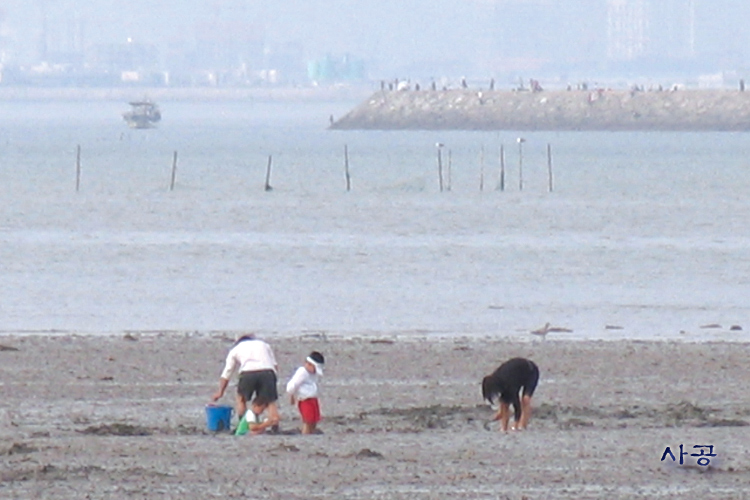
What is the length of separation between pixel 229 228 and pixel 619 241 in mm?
11215

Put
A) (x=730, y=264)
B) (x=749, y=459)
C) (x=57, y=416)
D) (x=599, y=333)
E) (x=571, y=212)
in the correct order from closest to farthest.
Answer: (x=749, y=459) < (x=57, y=416) < (x=599, y=333) < (x=730, y=264) < (x=571, y=212)

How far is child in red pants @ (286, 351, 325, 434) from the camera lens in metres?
13.8

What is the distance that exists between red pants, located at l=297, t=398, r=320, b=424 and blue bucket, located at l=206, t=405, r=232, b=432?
2.03 ft

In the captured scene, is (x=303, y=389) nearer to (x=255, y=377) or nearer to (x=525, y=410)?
(x=255, y=377)

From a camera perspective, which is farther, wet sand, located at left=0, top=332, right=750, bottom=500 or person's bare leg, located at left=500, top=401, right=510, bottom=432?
person's bare leg, located at left=500, top=401, right=510, bottom=432

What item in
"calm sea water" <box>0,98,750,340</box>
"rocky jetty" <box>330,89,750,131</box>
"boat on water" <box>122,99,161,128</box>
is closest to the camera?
"calm sea water" <box>0,98,750,340</box>

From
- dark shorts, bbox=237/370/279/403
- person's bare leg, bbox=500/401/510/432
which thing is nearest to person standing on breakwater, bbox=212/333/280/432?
dark shorts, bbox=237/370/279/403

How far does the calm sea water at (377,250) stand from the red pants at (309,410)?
32.2 feet

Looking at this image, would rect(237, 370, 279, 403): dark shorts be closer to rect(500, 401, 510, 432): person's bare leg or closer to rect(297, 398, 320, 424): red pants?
rect(297, 398, 320, 424): red pants

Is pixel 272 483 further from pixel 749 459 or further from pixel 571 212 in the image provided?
pixel 571 212

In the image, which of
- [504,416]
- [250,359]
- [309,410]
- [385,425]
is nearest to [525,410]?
[504,416]

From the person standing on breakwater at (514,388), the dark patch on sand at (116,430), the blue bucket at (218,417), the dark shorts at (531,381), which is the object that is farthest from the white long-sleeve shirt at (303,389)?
the dark shorts at (531,381)

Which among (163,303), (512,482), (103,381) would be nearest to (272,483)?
(512,482)

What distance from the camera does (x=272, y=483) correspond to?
38.1ft
